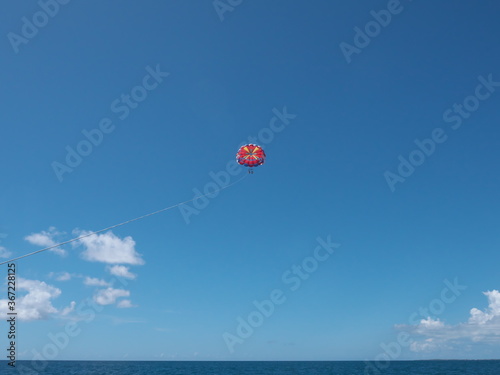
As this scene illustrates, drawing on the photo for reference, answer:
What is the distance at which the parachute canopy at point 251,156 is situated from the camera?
33.0 meters

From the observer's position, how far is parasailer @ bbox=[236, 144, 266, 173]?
3300 centimetres

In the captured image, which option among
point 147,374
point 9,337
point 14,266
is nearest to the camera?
point 14,266

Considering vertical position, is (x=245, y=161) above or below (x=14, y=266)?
above

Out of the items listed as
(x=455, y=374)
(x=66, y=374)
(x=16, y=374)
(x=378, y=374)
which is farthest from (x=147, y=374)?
(x=455, y=374)

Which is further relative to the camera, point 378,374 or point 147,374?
point 147,374

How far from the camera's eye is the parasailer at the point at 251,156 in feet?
108

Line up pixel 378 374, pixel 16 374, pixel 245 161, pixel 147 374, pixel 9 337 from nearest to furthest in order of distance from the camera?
pixel 9 337, pixel 245 161, pixel 16 374, pixel 378 374, pixel 147 374

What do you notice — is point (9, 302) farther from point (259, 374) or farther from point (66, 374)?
point (259, 374)

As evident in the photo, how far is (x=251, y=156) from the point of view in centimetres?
3309

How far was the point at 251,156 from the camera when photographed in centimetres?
3309

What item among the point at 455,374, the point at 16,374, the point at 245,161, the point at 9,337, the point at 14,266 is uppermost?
the point at 16,374

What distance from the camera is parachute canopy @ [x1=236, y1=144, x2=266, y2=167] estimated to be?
33.0m

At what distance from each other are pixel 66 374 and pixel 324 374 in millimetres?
63939

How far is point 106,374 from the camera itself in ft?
301
